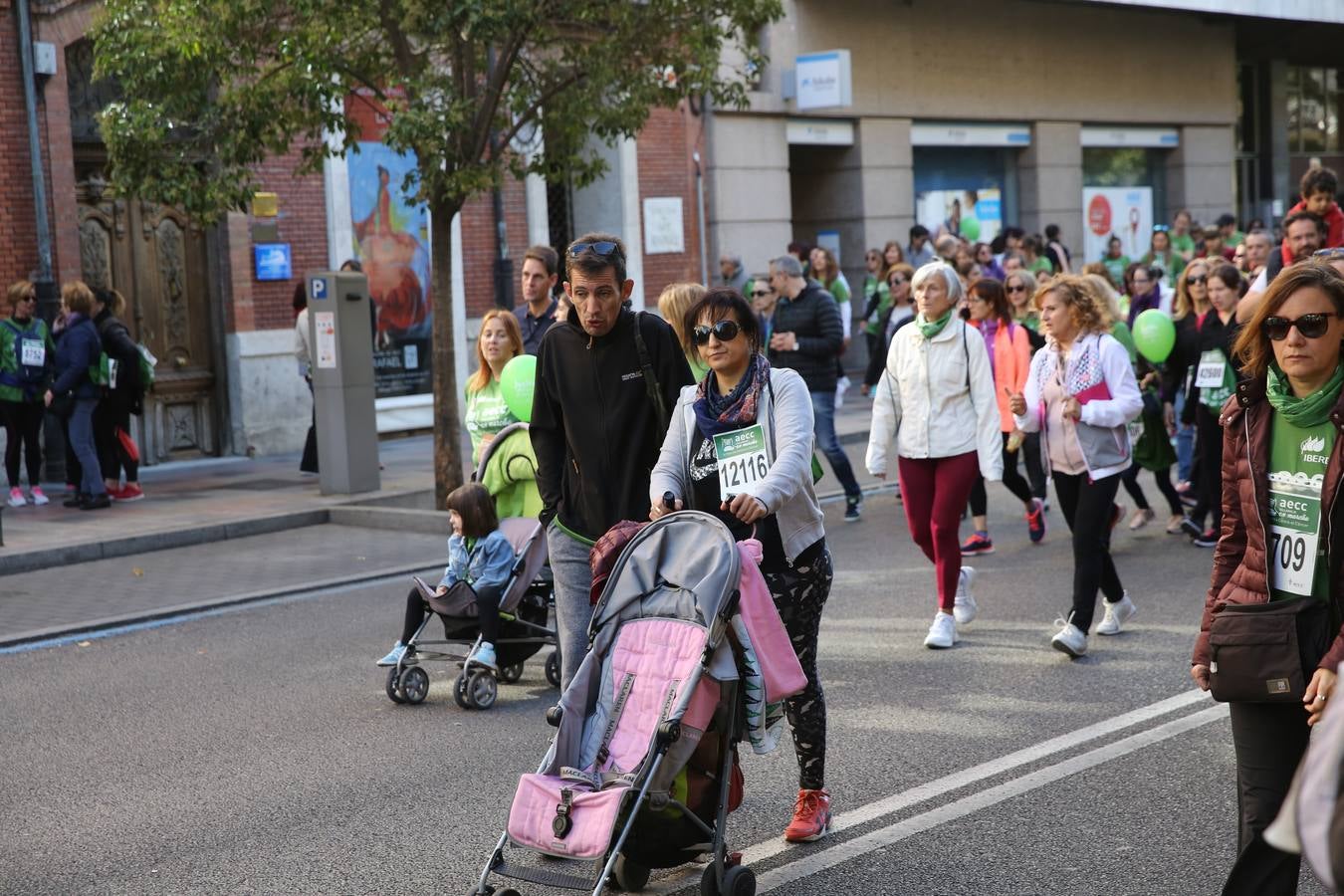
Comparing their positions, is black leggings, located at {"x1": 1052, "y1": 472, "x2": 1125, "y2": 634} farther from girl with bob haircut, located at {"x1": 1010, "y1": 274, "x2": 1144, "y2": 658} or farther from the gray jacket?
the gray jacket

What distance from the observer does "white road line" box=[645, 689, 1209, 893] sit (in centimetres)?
530

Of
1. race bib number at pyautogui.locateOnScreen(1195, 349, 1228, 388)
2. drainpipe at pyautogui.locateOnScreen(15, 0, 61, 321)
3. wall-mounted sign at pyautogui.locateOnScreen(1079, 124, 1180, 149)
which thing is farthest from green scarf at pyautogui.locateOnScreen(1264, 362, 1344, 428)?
wall-mounted sign at pyautogui.locateOnScreen(1079, 124, 1180, 149)

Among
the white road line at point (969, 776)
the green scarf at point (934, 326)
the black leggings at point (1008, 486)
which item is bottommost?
the white road line at point (969, 776)

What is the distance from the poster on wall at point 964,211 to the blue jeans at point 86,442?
1651cm

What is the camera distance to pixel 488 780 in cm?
631

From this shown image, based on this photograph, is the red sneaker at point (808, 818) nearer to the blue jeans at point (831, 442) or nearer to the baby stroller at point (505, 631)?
the baby stroller at point (505, 631)

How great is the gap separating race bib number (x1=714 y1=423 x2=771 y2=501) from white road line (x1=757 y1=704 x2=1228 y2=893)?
117cm

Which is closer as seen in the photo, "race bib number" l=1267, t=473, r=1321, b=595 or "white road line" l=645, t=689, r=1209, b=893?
"race bib number" l=1267, t=473, r=1321, b=595

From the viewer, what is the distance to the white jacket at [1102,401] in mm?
7969

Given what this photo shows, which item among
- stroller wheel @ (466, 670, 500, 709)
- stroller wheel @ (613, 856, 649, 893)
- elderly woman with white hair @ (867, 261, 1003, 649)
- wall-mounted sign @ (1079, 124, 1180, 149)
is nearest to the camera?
stroller wheel @ (613, 856, 649, 893)

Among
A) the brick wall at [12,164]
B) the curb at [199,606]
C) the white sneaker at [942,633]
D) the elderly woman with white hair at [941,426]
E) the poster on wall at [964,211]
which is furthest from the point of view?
the poster on wall at [964,211]

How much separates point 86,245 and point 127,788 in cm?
1203

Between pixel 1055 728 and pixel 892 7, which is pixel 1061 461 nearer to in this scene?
pixel 1055 728

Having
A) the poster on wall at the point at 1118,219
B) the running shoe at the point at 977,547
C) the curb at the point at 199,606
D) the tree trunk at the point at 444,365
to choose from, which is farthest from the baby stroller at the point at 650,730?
the poster on wall at the point at 1118,219
